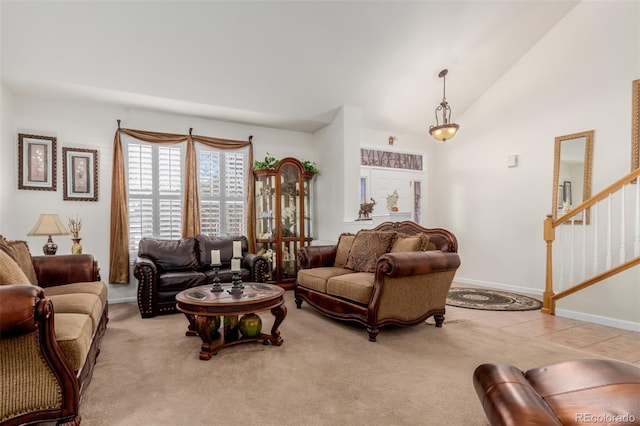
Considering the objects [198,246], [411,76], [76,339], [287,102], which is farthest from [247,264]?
[411,76]

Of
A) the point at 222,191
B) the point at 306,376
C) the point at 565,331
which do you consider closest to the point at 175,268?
the point at 222,191

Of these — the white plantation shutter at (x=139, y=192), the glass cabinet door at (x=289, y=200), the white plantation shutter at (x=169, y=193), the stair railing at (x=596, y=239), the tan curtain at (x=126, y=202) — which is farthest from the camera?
the glass cabinet door at (x=289, y=200)

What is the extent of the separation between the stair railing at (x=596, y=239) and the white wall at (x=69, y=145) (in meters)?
5.16

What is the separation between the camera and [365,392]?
2143mm

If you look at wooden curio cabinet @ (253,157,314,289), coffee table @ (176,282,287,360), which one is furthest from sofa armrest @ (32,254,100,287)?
wooden curio cabinet @ (253,157,314,289)

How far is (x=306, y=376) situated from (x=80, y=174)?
4035 millimetres

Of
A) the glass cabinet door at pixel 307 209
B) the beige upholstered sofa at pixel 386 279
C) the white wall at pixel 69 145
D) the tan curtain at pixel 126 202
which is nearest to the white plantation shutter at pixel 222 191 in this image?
the tan curtain at pixel 126 202

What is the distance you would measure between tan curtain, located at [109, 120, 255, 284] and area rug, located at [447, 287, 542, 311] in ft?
10.4

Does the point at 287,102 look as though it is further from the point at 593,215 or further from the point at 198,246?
the point at 593,215

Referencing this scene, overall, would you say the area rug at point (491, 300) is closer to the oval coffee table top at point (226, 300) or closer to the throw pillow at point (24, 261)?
the oval coffee table top at point (226, 300)

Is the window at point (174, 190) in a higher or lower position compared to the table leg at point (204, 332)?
higher

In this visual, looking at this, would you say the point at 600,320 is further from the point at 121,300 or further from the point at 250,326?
the point at 121,300

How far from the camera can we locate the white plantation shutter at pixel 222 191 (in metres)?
5.31

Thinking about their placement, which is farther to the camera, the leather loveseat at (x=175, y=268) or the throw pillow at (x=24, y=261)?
the leather loveseat at (x=175, y=268)
